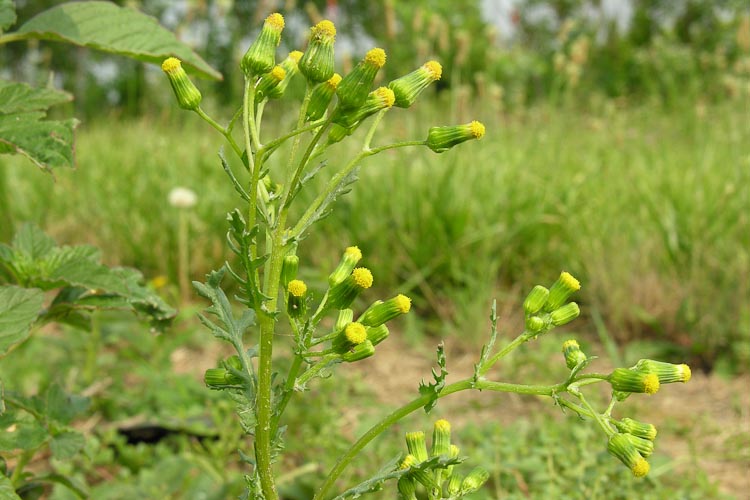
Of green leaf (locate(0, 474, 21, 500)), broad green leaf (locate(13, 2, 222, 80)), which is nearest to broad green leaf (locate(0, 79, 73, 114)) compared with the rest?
broad green leaf (locate(13, 2, 222, 80))

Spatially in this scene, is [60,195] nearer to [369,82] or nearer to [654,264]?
[654,264]

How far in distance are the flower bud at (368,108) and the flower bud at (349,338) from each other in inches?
8.6

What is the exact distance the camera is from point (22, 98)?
1.06 m

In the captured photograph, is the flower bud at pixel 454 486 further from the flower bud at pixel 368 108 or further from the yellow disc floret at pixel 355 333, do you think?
the flower bud at pixel 368 108

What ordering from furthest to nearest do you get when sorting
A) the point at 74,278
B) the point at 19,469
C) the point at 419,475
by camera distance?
1. the point at 19,469
2. the point at 74,278
3. the point at 419,475

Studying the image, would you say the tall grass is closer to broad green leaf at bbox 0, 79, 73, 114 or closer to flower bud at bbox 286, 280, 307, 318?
broad green leaf at bbox 0, 79, 73, 114

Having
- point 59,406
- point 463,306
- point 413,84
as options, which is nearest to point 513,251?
point 463,306

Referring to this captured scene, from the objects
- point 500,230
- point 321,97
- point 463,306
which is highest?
point 321,97

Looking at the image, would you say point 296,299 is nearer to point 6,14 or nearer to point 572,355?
point 572,355

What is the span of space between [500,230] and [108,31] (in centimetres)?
211

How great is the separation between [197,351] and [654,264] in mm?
1785

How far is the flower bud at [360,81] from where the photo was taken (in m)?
0.78

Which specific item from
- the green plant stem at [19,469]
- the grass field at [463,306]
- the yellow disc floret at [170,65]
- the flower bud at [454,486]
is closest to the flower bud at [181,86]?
the yellow disc floret at [170,65]

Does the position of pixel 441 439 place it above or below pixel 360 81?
below
